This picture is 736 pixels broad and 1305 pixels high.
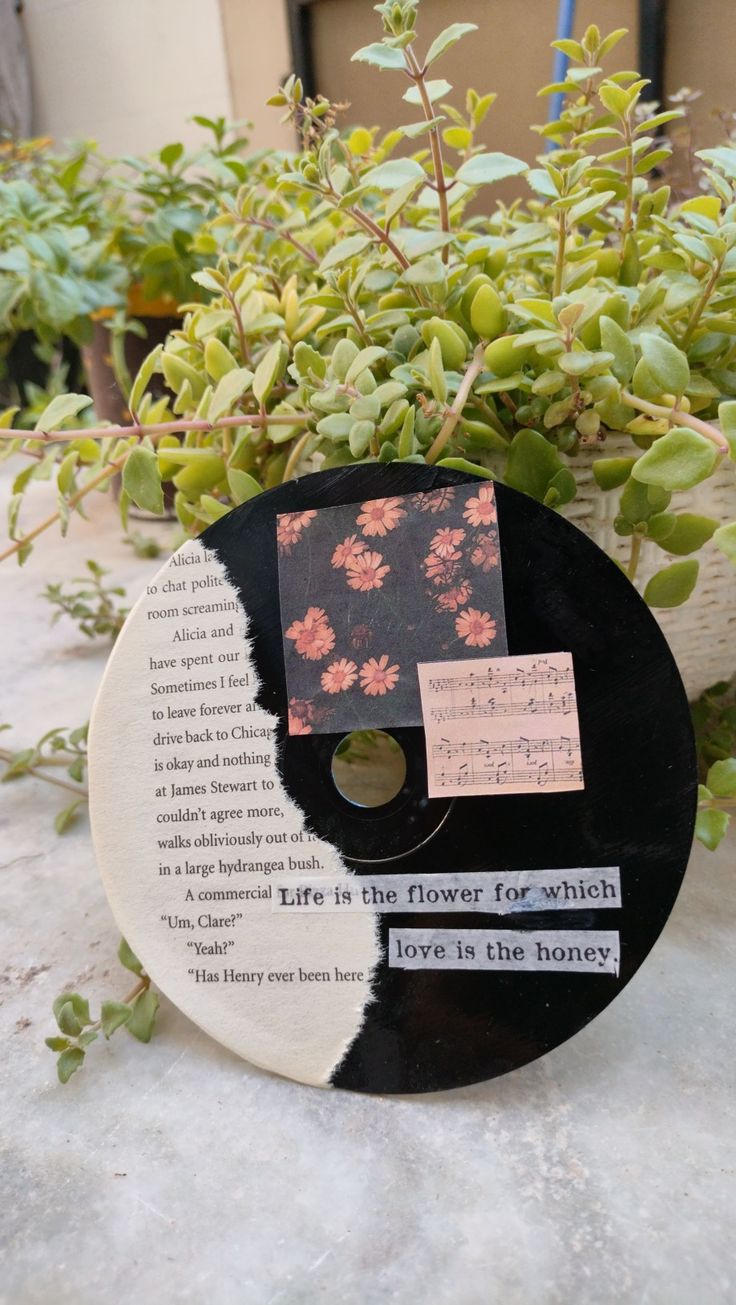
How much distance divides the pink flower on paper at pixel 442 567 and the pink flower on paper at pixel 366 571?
0.07ft

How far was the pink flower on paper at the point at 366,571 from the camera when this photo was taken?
1.65ft

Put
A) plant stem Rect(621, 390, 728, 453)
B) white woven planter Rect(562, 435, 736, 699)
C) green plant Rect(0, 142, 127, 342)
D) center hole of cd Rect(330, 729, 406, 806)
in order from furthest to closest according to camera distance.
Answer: green plant Rect(0, 142, 127, 342) < center hole of cd Rect(330, 729, 406, 806) < white woven planter Rect(562, 435, 736, 699) < plant stem Rect(621, 390, 728, 453)

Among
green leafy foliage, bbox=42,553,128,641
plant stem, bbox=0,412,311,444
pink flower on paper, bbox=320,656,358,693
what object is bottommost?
green leafy foliage, bbox=42,553,128,641

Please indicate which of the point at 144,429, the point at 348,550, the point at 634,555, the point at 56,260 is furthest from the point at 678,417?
the point at 56,260

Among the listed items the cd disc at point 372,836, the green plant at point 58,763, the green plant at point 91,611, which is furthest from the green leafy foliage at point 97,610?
the cd disc at point 372,836

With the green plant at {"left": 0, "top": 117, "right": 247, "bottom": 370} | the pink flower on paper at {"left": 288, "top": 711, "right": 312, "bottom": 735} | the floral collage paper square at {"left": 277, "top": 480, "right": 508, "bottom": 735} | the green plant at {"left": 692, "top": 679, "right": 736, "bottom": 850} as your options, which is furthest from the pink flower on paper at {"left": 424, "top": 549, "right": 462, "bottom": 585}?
the green plant at {"left": 0, "top": 117, "right": 247, "bottom": 370}

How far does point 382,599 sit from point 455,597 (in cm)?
4

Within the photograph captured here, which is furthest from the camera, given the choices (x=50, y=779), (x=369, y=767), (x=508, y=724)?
(x=50, y=779)

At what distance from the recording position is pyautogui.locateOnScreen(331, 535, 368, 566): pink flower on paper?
0.51 m

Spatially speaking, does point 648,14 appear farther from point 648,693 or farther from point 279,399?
point 648,693

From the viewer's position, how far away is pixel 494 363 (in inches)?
20.5

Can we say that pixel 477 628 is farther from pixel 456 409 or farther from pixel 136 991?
pixel 136 991

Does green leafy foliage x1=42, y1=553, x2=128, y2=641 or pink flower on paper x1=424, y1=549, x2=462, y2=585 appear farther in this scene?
green leafy foliage x1=42, y1=553, x2=128, y2=641

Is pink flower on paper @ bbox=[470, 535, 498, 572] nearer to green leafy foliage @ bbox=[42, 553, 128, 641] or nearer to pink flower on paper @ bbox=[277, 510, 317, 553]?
pink flower on paper @ bbox=[277, 510, 317, 553]
